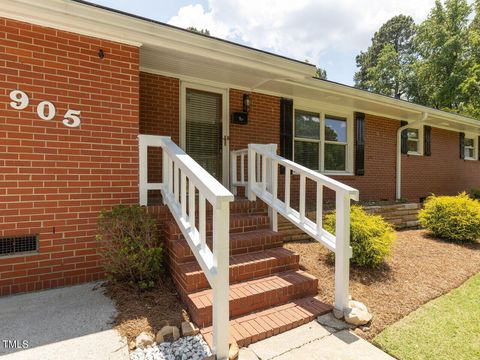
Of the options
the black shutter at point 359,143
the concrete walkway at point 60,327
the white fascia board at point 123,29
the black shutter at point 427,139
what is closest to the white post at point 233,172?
the white fascia board at point 123,29

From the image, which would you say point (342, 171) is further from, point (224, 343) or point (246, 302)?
point (224, 343)

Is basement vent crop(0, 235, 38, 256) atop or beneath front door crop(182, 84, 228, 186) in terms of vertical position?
beneath

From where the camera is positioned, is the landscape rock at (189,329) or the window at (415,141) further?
the window at (415,141)

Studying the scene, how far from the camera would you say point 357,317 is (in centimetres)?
267

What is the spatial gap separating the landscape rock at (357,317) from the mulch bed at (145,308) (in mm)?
1515

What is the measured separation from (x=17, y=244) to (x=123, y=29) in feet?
8.44

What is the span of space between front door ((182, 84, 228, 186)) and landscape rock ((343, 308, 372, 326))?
3.18 meters

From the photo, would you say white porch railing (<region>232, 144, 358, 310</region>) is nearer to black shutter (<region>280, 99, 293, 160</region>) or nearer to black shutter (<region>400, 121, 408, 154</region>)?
black shutter (<region>280, 99, 293, 160</region>)

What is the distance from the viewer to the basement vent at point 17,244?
2943mm

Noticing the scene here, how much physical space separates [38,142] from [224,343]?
273 cm

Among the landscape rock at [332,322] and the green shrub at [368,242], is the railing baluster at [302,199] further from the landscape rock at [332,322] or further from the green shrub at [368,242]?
the landscape rock at [332,322]

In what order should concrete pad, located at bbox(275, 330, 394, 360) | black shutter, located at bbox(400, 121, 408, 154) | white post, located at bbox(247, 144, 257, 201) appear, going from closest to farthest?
concrete pad, located at bbox(275, 330, 394, 360)
white post, located at bbox(247, 144, 257, 201)
black shutter, located at bbox(400, 121, 408, 154)

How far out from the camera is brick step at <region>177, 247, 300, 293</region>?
2.81 metres

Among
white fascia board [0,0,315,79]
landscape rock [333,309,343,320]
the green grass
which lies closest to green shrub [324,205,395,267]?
the green grass
